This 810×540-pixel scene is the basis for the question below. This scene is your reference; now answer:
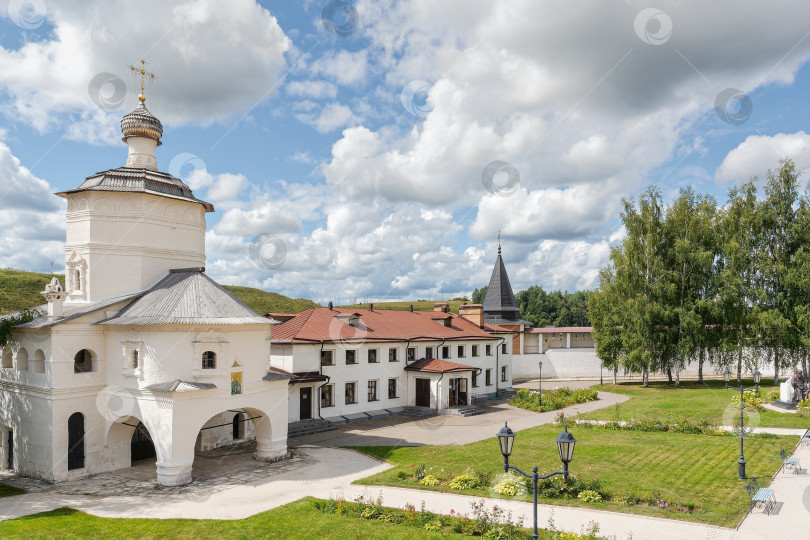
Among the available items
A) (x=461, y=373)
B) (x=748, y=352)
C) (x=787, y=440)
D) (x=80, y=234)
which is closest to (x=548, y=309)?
(x=748, y=352)

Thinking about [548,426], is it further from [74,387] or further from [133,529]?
[74,387]

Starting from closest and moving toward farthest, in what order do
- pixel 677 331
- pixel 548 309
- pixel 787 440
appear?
pixel 787 440 < pixel 677 331 < pixel 548 309

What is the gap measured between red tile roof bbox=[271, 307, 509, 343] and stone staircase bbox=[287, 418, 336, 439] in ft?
12.8

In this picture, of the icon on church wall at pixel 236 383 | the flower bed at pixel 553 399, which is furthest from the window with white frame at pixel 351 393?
the flower bed at pixel 553 399

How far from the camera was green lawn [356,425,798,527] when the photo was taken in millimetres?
13703

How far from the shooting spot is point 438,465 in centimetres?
1791

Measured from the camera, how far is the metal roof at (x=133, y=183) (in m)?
20.2

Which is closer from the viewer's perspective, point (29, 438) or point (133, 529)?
point (133, 529)

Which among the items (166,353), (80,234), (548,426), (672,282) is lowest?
(548,426)

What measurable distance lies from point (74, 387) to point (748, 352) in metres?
39.2

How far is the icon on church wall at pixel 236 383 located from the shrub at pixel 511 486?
9.32 metres

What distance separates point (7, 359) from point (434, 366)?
783 inches

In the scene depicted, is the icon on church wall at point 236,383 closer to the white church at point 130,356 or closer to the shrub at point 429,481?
the white church at point 130,356

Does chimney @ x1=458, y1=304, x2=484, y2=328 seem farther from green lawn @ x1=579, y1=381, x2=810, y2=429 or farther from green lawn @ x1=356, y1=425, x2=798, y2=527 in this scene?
green lawn @ x1=356, y1=425, x2=798, y2=527
